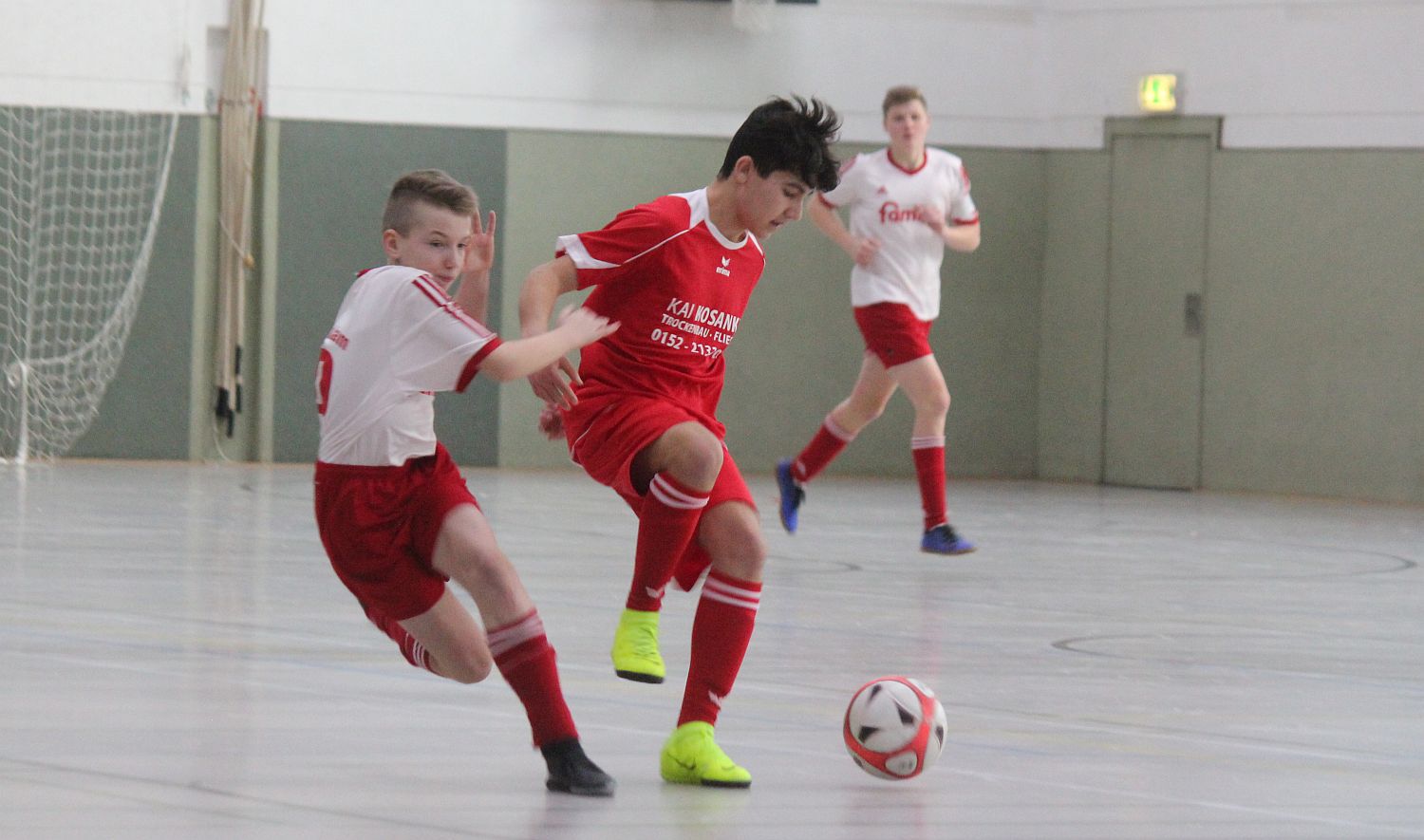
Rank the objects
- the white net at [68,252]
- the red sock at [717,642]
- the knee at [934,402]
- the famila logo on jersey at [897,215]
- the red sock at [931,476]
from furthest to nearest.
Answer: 1. the white net at [68,252]
2. the famila logo on jersey at [897,215]
3. the knee at [934,402]
4. the red sock at [931,476]
5. the red sock at [717,642]

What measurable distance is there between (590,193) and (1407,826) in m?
9.36

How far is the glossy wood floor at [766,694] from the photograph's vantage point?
3.22 metres

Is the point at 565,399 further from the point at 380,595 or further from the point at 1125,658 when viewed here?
the point at 1125,658

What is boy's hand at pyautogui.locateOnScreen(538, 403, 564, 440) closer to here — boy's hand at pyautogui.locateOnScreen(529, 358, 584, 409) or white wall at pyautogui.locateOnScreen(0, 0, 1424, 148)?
boy's hand at pyautogui.locateOnScreen(529, 358, 584, 409)

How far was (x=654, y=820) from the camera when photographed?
315 centimetres

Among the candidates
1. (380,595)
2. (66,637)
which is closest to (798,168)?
(380,595)

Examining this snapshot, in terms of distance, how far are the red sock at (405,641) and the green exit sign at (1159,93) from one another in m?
9.37

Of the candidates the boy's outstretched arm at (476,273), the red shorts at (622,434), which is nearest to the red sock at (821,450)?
the red shorts at (622,434)

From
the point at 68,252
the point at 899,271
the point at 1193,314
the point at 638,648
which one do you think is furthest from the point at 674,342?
the point at 1193,314

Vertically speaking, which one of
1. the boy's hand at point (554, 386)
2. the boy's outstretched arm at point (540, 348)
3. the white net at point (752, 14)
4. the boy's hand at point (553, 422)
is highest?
the white net at point (752, 14)

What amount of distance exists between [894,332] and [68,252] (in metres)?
5.52

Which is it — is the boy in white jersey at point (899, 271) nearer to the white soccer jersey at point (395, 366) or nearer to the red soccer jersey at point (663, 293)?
the red soccer jersey at point (663, 293)

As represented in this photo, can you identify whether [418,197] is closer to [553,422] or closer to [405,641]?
[553,422]

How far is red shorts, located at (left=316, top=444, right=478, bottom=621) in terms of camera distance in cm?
343
